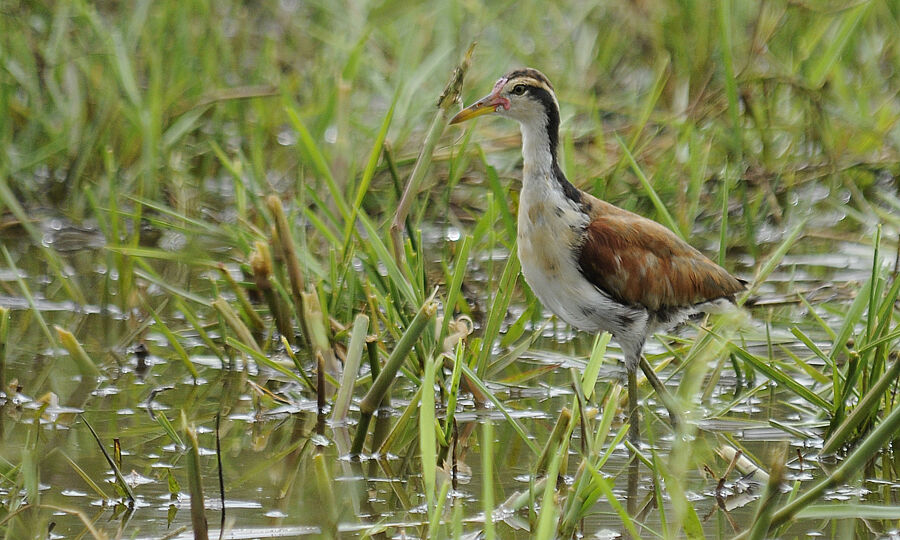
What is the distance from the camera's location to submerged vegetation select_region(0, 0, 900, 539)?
128 inches

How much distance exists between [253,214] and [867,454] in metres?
4.03

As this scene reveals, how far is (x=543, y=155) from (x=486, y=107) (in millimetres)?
280

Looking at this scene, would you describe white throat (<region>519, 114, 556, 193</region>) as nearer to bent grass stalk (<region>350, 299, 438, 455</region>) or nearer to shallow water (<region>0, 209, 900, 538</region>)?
shallow water (<region>0, 209, 900, 538</region>)

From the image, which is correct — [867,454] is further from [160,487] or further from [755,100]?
[755,100]

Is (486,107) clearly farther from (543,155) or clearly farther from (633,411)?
(633,411)

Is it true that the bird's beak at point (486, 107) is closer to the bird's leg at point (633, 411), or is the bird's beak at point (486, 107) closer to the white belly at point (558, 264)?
the white belly at point (558, 264)

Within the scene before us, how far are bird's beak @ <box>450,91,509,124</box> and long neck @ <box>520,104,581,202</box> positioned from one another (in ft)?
0.32

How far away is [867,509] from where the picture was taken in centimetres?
234

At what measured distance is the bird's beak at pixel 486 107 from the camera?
14.3 ft

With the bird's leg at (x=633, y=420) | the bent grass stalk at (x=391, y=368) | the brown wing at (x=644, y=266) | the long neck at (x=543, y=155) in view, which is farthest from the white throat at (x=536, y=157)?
the bent grass stalk at (x=391, y=368)

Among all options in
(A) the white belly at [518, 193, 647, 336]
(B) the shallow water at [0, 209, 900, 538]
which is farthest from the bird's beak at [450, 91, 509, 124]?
(B) the shallow water at [0, 209, 900, 538]

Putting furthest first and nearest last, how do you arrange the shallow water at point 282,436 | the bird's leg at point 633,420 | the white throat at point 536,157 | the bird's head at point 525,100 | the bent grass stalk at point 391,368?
the bird's head at point 525,100 < the white throat at point 536,157 < the bird's leg at point 633,420 < the shallow water at point 282,436 < the bent grass stalk at point 391,368

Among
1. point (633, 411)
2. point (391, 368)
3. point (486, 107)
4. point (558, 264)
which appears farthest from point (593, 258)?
point (391, 368)

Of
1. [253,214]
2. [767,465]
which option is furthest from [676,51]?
[767,465]
